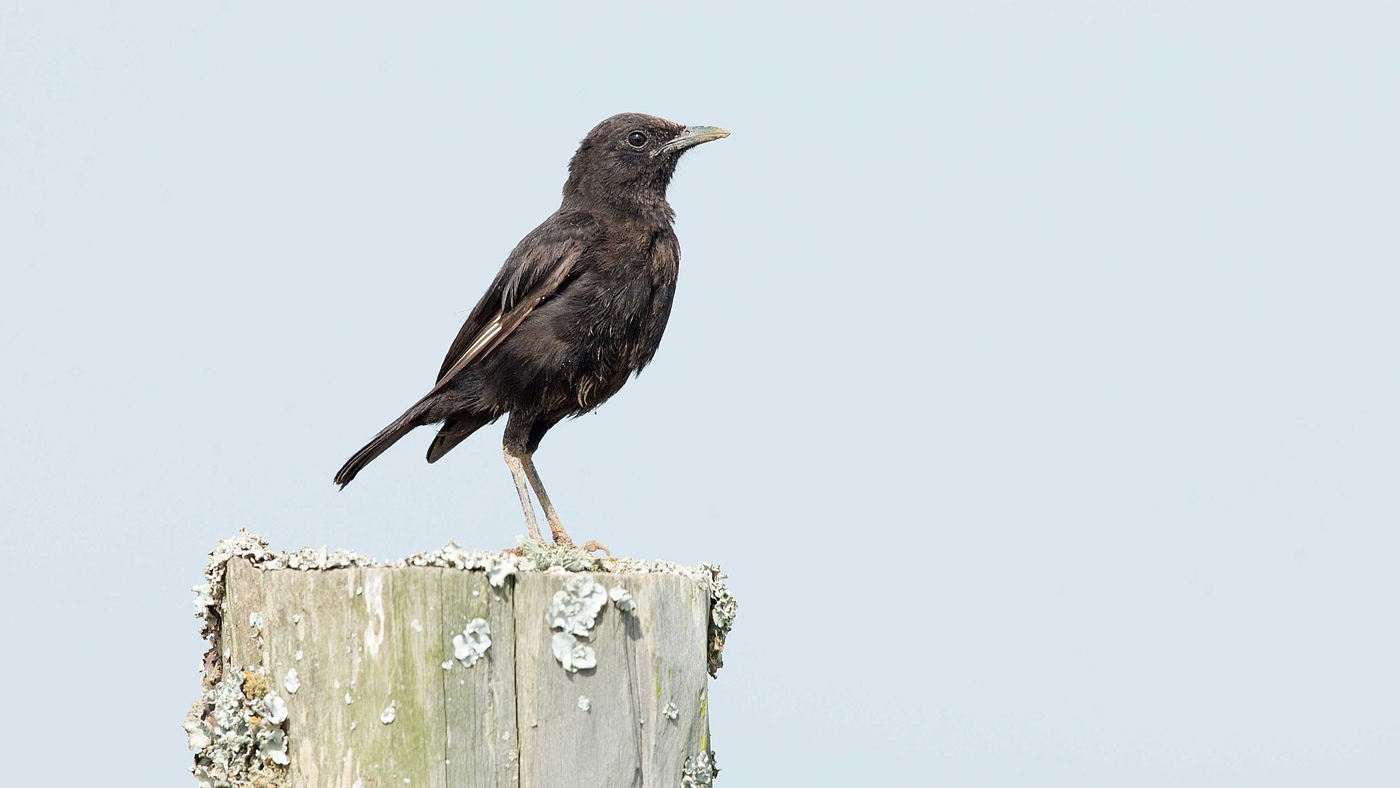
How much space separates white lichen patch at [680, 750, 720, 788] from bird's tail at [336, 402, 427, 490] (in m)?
2.98

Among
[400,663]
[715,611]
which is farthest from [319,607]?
[715,611]

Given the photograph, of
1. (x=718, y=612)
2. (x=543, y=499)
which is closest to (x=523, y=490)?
(x=543, y=499)

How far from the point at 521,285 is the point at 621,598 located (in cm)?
293

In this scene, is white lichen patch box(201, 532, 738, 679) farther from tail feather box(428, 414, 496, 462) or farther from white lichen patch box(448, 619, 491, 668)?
tail feather box(428, 414, 496, 462)

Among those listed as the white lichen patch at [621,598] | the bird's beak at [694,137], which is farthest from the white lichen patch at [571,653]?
the bird's beak at [694,137]

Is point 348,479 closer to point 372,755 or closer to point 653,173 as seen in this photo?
point 653,173

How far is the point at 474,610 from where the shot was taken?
Answer: 12.0 ft

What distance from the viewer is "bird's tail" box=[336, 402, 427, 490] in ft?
21.4

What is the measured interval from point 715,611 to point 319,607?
4.07ft

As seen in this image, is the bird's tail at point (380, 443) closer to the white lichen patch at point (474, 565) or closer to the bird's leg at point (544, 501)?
the bird's leg at point (544, 501)

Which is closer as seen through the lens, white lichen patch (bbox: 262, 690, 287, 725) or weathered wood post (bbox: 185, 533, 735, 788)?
weathered wood post (bbox: 185, 533, 735, 788)

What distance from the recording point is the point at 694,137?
7.17 meters

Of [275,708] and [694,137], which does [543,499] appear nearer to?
[694,137]

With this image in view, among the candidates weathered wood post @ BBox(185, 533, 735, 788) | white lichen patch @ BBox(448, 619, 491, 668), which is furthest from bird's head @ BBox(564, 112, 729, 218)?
white lichen patch @ BBox(448, 619, 491, 668)
